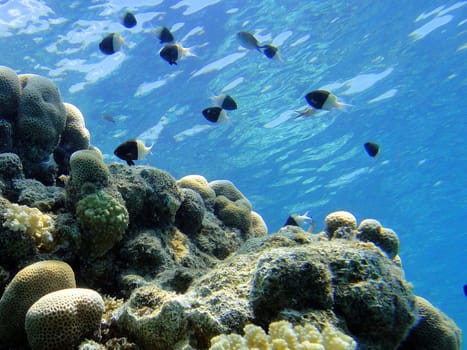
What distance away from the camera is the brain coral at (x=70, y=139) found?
5662 mm

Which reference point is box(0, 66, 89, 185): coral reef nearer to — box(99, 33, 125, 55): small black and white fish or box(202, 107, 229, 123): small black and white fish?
box(99, 33, 125, 55): small black and white fish

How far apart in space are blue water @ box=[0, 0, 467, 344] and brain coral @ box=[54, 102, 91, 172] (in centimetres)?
695

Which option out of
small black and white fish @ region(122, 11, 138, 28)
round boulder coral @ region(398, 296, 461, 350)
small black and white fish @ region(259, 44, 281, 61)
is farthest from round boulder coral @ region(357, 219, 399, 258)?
small black and white fish @ region(122, 11, 138, 28)

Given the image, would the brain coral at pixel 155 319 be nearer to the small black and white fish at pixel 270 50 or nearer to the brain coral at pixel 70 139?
the brain coral at pixel 70 139

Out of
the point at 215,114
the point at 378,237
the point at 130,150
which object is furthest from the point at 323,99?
the point at 130,150

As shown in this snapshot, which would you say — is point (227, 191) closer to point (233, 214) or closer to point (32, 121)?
point (233, 214)

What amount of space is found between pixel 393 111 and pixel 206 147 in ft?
39.4

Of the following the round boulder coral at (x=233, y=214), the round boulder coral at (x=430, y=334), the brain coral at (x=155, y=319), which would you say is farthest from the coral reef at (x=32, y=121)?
the round boulder coral at (x=430, y=334)

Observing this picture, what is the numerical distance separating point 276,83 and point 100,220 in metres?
15.7

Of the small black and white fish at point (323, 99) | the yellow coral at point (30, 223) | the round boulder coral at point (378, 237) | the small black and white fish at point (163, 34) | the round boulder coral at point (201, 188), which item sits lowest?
the yellow coral at point (30, 223)

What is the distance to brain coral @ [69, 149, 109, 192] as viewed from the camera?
3.93 m

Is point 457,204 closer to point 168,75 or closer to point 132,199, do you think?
point 168,75

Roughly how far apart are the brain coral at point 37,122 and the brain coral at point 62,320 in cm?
285

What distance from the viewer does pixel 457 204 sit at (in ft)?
112
